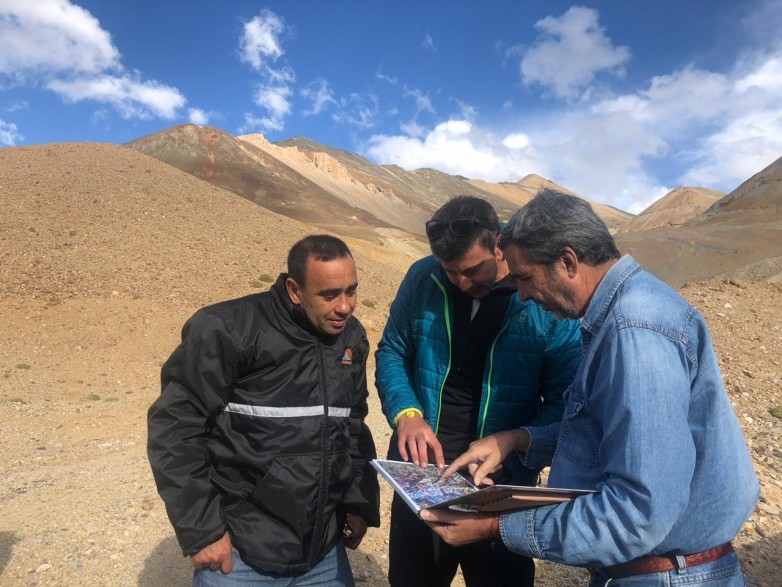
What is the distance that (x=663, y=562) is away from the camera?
1648mm

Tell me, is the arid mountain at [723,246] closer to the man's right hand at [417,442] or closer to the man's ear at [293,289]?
the man's right hand at [417,442]

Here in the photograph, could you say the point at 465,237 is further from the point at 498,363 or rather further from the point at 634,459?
the point at 634,459

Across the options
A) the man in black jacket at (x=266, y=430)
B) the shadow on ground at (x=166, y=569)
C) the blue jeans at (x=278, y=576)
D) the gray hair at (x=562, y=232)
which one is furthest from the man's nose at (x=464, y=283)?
the shadow on ground at (x=166, y=569)

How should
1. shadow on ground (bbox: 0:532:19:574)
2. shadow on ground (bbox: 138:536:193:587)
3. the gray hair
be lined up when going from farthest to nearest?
shadow on ground (bbox: 0:532:19:574) < shadow on ground (bbox: 138:536:193:587) < the gray hair

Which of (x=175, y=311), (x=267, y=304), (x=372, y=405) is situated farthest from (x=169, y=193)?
(x=267, y=304)

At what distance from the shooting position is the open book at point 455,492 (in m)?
1.62

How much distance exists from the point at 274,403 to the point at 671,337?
1531mm

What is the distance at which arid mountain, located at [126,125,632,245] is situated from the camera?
60250 millimetres

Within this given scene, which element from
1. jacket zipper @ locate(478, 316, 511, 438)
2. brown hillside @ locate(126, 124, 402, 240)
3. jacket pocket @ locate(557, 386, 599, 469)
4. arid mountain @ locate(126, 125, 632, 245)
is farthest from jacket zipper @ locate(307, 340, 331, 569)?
brown hillside @ locate(126, 124, 402, 240)

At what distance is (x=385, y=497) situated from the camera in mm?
5934

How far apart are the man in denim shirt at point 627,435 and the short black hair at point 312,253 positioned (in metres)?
0.83

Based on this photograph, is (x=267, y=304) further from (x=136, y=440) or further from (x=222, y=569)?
(x=136, y=440)

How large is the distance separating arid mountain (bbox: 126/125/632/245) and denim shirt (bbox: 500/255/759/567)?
44.7m

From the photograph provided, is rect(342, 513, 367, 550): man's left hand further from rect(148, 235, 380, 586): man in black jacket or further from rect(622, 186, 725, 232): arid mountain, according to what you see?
rect(622, 186, 725, 232): arid mountain
